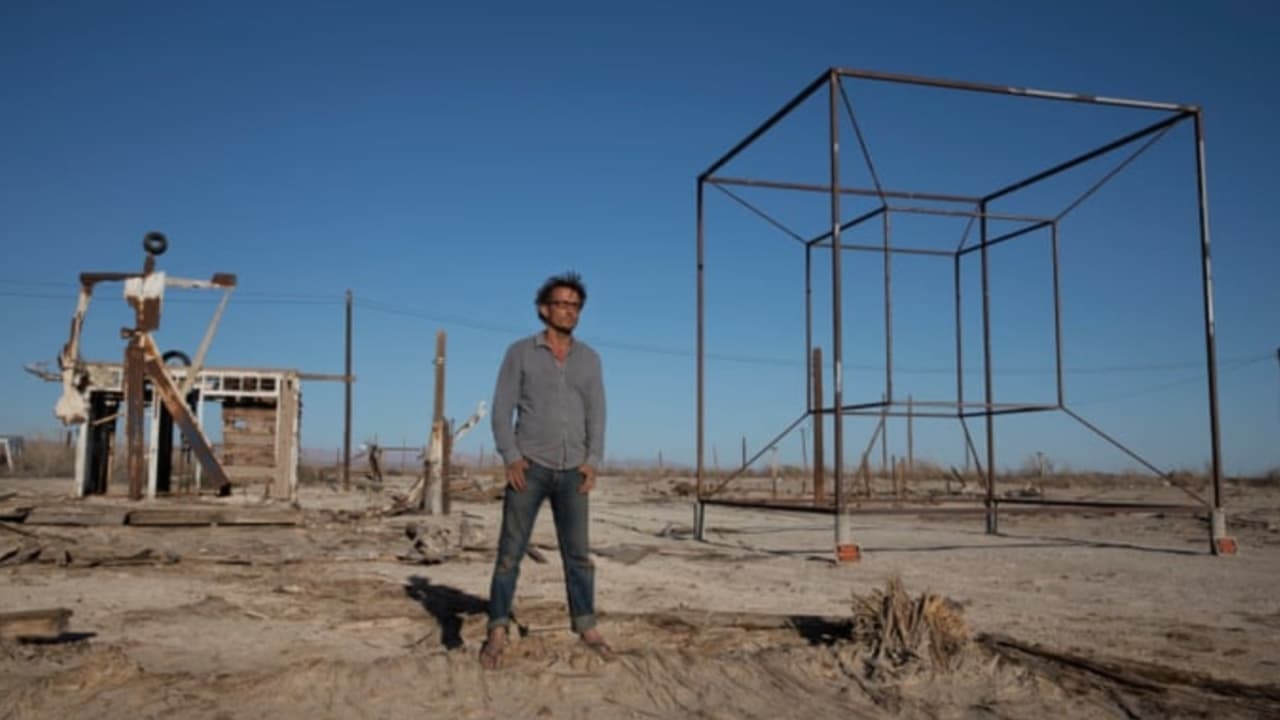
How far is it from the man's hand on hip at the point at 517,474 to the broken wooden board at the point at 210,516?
29.5ft

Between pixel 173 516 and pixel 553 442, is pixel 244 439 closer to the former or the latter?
pixel 173 516

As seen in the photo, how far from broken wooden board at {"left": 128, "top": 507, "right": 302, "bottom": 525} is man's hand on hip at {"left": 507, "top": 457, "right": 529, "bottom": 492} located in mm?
9002

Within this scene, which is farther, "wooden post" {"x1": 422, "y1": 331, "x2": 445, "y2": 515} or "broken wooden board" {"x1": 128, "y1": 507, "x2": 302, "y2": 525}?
"wooden post" {"x1": 422, "y1": 331, "x2": 445, "y2": 515}

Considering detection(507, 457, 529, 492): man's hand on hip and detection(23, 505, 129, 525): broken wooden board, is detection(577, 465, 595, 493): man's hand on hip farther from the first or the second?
detection(23, 505, 129, 525): broken wooden board

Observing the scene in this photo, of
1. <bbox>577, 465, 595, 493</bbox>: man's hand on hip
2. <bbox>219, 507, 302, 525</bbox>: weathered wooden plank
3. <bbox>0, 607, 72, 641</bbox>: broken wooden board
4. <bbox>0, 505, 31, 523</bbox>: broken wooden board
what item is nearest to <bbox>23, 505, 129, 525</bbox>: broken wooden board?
<bbox>0, 505, 31, 523</bbox>: broken wooden board

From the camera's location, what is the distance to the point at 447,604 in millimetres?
7445

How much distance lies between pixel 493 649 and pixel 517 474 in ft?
2.82

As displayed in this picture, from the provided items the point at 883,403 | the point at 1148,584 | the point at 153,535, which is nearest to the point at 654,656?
the point at 1148,584

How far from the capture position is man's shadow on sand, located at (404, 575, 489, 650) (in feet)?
19.9

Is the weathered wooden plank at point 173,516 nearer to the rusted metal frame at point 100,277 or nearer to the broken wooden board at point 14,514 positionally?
the broken wooden board at point 14,514

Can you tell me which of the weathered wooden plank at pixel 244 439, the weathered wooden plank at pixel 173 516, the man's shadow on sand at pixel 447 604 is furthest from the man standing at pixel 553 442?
the weathered wooden plank at pixel 244 439

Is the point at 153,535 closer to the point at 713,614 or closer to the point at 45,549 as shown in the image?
the point at 45,549

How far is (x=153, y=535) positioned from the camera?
462 inches

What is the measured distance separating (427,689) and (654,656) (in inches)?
44.8
